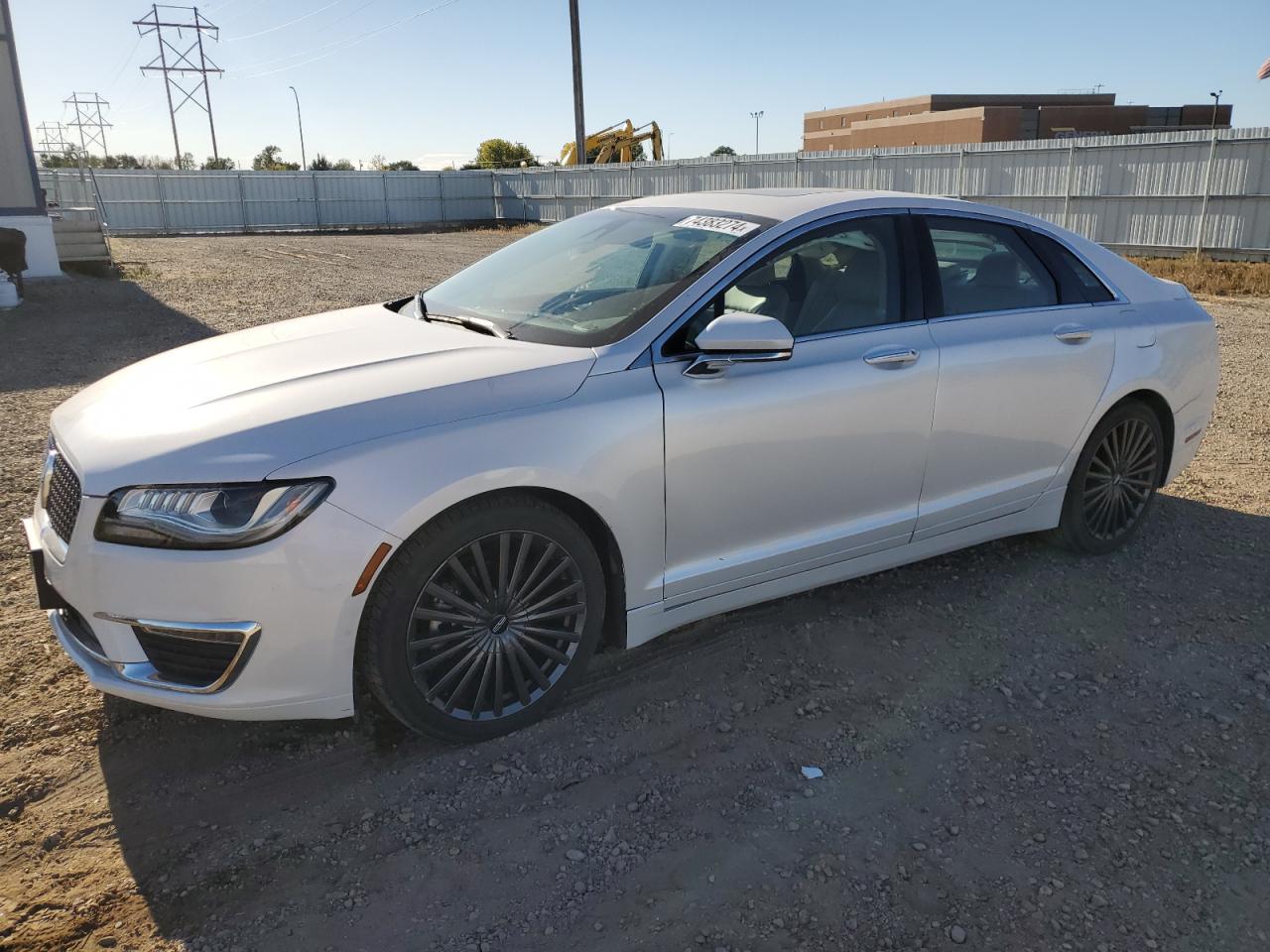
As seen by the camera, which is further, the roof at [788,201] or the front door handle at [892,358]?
the roof at [788,201]

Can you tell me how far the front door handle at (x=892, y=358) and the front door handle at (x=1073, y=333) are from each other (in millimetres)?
887

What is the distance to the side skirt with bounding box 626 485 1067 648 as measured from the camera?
11.0 ft

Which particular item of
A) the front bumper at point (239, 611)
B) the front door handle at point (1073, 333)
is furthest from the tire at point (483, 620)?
the front door handle at point (1073, 333)

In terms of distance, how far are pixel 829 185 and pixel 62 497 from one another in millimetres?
25516

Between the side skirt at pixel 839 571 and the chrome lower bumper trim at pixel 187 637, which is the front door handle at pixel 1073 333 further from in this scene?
the chrome lower bumper trim at pixel 187 637

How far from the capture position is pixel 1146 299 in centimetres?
459

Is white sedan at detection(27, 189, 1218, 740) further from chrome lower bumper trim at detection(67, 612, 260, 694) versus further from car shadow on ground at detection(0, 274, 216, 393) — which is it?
car shadow on ground at detection(0, 274, 216, 393)

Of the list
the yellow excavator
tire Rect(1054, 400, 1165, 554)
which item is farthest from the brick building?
tire Rect(1054, 400, 1165, 554)

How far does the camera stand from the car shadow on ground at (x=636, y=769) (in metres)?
2.50

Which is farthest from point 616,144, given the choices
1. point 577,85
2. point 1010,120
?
point 1010,120

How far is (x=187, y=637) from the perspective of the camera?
2.64 meters

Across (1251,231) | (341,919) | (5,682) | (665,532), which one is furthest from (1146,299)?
(1251,231)

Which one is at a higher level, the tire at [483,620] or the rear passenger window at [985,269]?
the rear passenger window at [985,269]

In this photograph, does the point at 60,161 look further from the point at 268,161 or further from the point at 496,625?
the point at 496,625
